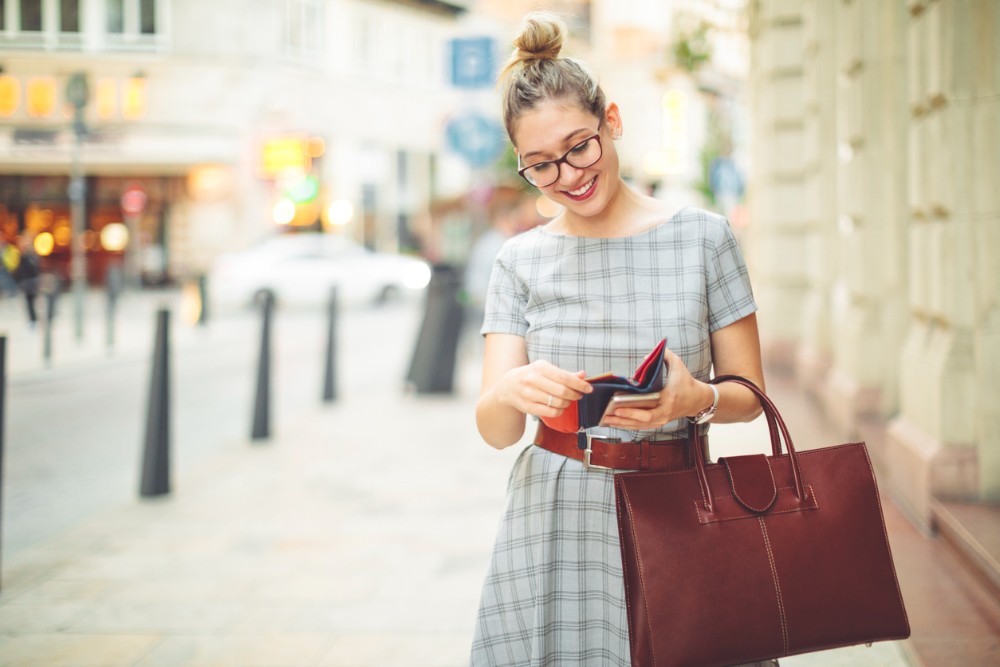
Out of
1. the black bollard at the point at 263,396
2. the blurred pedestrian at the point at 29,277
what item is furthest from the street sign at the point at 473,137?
the blurred pedestrian at the point at 29,277

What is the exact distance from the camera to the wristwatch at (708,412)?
1850 mm

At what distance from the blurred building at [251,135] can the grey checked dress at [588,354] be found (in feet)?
47.7

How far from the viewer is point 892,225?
22.2 feet

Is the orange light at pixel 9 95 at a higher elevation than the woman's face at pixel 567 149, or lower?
higher

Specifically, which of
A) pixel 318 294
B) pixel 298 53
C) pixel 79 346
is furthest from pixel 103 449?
pixel 298 53

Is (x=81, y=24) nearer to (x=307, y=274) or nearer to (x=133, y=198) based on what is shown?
(x=307, y=274)

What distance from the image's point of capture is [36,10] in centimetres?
775

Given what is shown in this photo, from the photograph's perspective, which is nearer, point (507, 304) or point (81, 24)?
point (507, 304)

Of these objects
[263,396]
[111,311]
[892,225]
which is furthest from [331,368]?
[111,311]

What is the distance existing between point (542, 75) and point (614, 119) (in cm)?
21

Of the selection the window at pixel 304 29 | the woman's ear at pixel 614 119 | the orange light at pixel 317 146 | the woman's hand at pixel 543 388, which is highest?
the window at pixel 304 29

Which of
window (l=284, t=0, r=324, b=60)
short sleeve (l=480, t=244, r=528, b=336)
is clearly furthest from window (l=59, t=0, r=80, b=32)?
window (l=284, t=0, r=324, b=60)

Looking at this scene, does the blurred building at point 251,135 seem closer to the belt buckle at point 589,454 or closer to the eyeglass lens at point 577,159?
the eyeglass lens at point 577,159

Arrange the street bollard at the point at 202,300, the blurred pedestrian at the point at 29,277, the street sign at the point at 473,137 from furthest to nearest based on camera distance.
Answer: the street bollard at the point at 202,300
the blurred pedestrian at the point at 29,277
the street sign at the point at 473,137
